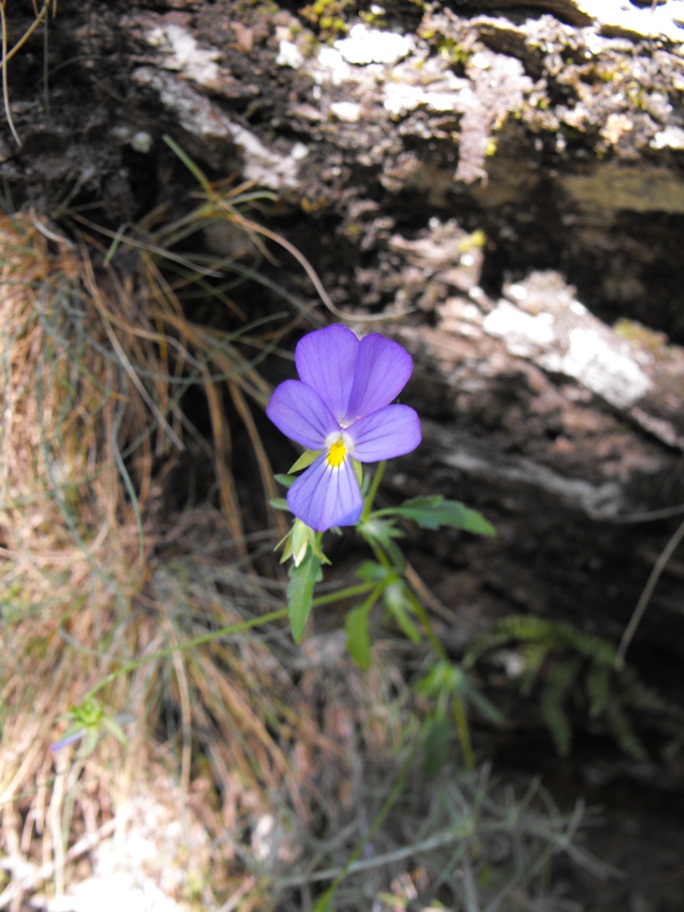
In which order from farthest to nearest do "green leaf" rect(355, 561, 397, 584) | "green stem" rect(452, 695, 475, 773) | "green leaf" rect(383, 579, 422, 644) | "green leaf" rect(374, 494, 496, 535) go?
"green stem" rect(452, 695, 475, 773) < "green leaf" rect(383, 579, 422, 644) < "green leaf" rect(355, 561, 397, 584) < "green leaf" rect(374, 494, 496, 535)

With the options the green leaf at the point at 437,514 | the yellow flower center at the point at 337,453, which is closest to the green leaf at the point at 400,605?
the green leaf at the point at 437,514

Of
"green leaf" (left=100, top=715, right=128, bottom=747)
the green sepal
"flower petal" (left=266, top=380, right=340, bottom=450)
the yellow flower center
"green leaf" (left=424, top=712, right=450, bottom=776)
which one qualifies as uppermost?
"flower petal" (left=266, top=380, right=340, bottom=450)

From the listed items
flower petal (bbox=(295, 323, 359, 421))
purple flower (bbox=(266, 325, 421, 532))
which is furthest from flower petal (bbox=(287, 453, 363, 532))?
flower petal (bbox=(295, 323, 359, 421))

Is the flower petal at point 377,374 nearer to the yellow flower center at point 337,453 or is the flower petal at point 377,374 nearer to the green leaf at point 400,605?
the yellow flower center at point 337,453

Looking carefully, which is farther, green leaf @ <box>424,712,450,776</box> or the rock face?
green leaf @ <box>424,712,450,776</box>

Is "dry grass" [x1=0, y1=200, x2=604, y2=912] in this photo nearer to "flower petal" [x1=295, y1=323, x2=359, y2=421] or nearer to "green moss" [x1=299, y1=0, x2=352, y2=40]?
"green moss" [x1=299, y1=0, x2=352, y2=40]

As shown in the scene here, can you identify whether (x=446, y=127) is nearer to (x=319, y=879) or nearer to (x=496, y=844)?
(x=319, y=879)

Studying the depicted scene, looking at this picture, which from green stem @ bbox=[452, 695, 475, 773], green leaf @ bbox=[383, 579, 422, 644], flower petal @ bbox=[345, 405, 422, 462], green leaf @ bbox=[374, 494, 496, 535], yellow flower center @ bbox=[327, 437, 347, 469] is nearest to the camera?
flower petal @ bbox=[345, 405, 422, 462]

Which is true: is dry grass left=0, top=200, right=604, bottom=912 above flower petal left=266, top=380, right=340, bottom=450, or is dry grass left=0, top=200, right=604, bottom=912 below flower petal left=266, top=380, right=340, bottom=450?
below
